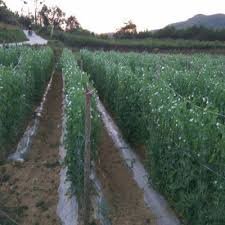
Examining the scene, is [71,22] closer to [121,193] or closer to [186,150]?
[121,193]

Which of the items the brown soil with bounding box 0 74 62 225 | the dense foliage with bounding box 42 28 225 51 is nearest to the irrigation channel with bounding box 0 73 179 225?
the brown soil with bounding box 0 74 62 225

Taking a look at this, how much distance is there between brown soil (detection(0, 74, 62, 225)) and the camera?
7.29 metres

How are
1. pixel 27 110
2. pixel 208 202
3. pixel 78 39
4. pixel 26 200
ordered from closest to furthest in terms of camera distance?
pixel 208 202, pixel 26 200, pixel 27 110, pixel 78 39

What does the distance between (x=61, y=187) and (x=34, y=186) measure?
0.51 m

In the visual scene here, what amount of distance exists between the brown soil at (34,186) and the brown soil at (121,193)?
83 cm

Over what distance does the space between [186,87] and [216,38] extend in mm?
55975

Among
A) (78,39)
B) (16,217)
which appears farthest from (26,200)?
(78,39)

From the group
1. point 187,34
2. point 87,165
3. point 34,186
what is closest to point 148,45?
point 187,34

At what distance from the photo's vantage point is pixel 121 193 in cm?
801

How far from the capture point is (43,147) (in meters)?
10.7

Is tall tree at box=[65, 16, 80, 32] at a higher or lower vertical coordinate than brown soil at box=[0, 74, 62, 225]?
lower

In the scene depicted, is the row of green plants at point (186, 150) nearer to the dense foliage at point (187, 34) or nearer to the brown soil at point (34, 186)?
the brown soil at point (34, 186)

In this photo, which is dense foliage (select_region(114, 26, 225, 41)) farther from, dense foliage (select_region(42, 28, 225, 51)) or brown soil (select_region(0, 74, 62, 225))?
brown soil (select_region(0, 74, 62, 225))

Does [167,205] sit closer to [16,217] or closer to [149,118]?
[149,118]
